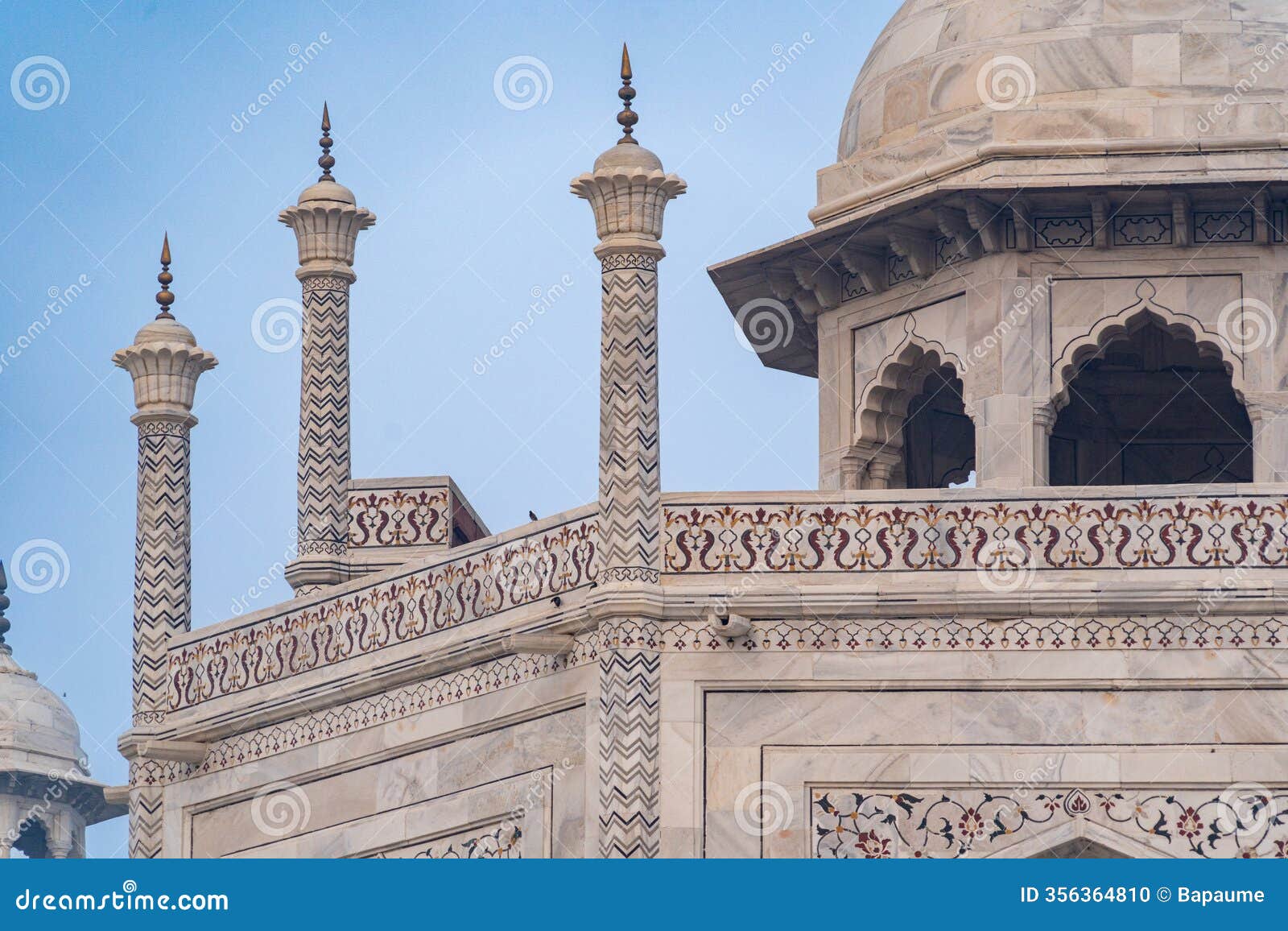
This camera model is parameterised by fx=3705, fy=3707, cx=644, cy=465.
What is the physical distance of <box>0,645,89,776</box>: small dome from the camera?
32188mm

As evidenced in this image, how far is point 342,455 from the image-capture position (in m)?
21.4

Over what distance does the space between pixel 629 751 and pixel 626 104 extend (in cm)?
346

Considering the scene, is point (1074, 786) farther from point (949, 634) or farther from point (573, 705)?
point (573, 705)

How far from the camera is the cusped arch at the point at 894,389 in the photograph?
21.3 meters

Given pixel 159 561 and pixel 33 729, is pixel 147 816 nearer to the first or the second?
pixel 159 561

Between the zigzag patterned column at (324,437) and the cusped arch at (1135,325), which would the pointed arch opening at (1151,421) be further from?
the zigzag patterned column at (324,437)

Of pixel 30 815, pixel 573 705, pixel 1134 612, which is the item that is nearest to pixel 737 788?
pixel 573 705

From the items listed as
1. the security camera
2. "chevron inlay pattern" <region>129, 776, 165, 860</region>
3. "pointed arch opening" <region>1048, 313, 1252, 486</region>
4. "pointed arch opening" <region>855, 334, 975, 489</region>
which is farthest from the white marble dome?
"chevron inlay pattern" <region>129, 776, 165, 860</region>

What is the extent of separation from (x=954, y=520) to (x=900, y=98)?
4.39 meters

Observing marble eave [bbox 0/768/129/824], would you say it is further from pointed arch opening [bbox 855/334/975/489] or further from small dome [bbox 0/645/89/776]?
pointed arch opening [bbox 855/334/975/489]

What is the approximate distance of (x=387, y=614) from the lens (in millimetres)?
19672

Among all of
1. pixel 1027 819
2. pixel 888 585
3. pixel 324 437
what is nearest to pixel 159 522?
pixel 324 437

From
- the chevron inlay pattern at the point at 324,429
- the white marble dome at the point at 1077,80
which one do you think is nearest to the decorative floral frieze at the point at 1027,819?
the chevron inlay pattern at the point at 324,429

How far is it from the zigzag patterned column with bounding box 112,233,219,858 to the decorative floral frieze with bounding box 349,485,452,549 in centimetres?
109
